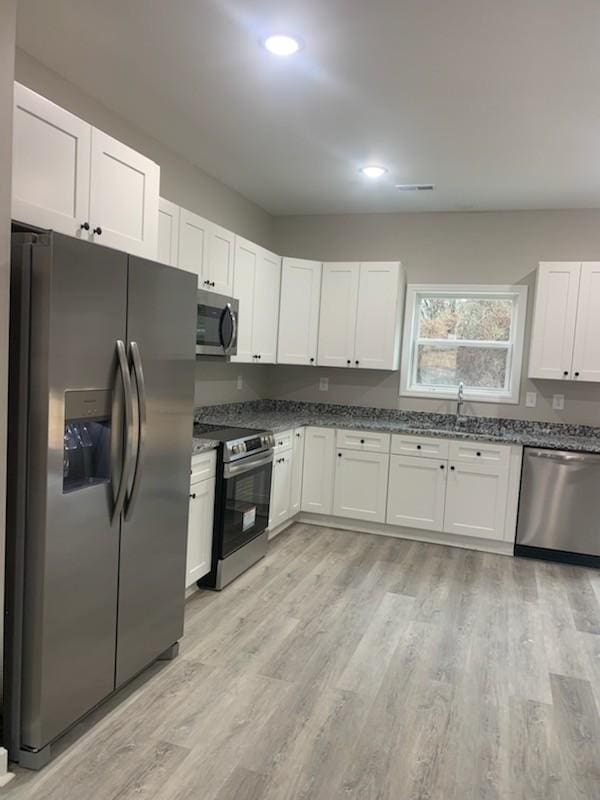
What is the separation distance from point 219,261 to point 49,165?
177 centimetres

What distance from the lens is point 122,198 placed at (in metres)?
2.56

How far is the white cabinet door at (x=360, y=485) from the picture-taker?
4.69 m

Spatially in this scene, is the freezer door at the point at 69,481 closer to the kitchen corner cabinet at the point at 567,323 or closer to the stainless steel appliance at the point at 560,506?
the stainless steel appliance at the point at 560,506

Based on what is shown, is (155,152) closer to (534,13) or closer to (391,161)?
(391,161)

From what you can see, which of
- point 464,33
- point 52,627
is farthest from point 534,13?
point 52,627

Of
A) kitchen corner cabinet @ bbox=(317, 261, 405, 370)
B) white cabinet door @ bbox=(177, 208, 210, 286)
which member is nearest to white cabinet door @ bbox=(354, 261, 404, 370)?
kitchen corner cabinet @ bbox=(317, 261, 405, 370)

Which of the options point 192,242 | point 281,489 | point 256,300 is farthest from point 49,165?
point 281,489

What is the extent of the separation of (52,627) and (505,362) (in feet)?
13.7

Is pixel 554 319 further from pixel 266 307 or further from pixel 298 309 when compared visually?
pixel 266 307

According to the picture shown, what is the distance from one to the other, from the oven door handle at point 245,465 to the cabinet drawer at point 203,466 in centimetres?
8

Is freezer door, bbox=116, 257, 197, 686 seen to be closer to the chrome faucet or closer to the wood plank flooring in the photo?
the wood plank flooring

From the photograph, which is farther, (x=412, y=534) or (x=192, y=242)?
(x=412, y=534)

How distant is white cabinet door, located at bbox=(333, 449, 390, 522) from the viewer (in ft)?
15.4

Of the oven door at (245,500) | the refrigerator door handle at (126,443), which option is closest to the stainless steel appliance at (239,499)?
the oven door at (245,500)
